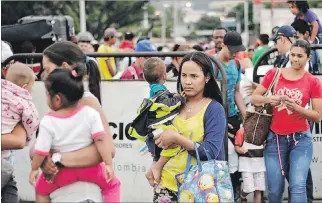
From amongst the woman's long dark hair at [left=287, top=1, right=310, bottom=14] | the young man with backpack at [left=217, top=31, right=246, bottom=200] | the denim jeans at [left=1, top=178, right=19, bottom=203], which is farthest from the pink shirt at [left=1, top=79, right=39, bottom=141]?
the woman's long dark hair at [left=287, top=1, right=310, bottom=14]

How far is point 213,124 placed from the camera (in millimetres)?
5363

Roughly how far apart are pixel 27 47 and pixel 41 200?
621 centimetres

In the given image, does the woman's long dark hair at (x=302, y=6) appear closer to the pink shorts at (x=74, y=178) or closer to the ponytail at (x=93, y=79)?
the ponytail at (x=93, y=79)

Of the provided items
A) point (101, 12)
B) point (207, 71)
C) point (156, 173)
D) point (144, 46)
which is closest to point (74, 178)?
point (156, 173)

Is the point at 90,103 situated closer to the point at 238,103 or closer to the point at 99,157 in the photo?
the point at 99,157

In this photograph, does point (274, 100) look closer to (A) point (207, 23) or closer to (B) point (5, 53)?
(B) point (5, 53)

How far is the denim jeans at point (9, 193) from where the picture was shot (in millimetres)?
5625

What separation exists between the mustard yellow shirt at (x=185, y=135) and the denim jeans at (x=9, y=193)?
1.10 m

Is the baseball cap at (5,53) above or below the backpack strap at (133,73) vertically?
above

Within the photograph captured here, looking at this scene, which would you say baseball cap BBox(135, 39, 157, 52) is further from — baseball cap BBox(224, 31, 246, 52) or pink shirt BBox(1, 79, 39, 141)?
pink shirt BBox(1, 79, 39, 141)

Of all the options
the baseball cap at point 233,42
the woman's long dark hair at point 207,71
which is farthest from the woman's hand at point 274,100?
the woman's long dark hair at point 207,71

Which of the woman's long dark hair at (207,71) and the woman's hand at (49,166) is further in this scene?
the woman's long dark hair at (207,71)

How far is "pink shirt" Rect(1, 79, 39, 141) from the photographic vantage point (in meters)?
5.38

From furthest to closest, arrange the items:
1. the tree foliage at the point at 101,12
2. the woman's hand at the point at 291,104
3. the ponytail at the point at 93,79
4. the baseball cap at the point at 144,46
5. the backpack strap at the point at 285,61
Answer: the tree foliage at the point at 101,12 → the baseball cap at the point at 144,46 → the backpack strap at the point at 285,61 → the woman's hand at the point at 291,104 → the ponytail at the point at 93,79
